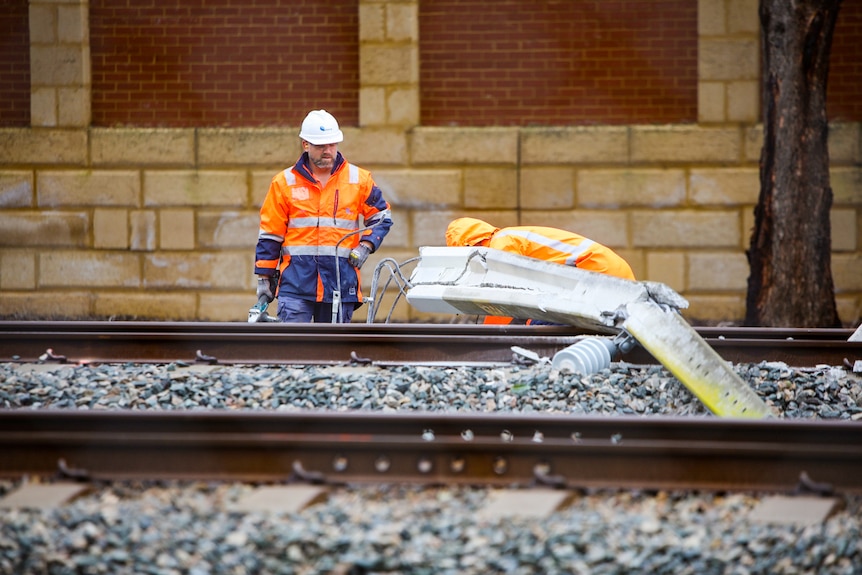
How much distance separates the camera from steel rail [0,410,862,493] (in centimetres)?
430

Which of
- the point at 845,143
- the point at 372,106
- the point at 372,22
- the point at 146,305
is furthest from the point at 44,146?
the point at 845,143

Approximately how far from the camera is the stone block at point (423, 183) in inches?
495

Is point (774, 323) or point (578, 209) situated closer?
point (774, 323)

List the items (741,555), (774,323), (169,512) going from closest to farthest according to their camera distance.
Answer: (741,555)
(169,512)
(774,323)

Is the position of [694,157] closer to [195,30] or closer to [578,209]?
[578,209]

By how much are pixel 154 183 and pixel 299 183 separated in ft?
16.0

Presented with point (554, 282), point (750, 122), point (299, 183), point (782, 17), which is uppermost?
point (782, 17)

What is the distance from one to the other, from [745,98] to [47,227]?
25.8 ft

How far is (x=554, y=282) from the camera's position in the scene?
22.6ft

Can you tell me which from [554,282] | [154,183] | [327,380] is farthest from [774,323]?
[154,183]

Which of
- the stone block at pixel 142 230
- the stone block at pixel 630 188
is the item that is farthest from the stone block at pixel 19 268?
the stone block at pixel 630 188

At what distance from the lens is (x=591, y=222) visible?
1255 centimetres

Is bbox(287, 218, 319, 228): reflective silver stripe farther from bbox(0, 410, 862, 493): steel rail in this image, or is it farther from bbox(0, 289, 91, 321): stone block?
bbox(0, 289, 91, 321): stone block

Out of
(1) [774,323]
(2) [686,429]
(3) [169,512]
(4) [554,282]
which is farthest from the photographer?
(1) [774,323]
